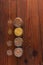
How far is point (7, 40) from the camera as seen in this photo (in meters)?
1.88

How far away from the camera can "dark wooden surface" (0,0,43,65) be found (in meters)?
1.85

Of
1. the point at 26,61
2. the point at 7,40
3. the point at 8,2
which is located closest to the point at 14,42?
the point at 7,40

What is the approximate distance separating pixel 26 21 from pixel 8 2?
0.94 ft

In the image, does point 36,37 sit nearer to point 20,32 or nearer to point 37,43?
point 37,43

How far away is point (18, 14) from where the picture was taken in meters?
1.91

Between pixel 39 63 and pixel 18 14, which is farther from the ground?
pixel 18 14

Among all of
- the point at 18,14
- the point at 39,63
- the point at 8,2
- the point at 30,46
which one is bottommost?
the point at 39,63

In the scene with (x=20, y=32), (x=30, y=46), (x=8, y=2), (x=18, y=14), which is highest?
(x=8, y=2)

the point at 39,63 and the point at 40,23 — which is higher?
the point at 40,23

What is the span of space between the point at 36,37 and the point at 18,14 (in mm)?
314

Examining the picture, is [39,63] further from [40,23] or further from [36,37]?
[40,23]

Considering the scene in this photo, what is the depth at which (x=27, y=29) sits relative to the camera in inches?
74.2

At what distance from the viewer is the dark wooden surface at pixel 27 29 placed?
1851 millimetres

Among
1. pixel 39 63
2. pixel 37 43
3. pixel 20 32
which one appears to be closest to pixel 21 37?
pixel 20 32
